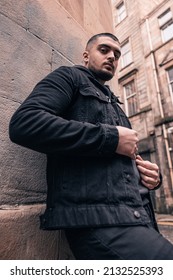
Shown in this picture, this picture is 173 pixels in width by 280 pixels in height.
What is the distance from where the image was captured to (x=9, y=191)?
1.18m

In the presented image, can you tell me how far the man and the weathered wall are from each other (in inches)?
9.6

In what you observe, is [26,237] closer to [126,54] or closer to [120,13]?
[126,54]

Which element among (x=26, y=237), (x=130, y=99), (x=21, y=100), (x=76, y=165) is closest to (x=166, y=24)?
(x=130, y=99)

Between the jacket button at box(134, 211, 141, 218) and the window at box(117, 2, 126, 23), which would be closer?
the jacket button at box(134, 211, 141, 218)

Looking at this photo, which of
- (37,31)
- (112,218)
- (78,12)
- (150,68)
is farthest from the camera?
(150,68)

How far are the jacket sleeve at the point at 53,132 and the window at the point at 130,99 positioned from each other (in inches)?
438

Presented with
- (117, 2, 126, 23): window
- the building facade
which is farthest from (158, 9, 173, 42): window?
(117, 2, 126, 23): window

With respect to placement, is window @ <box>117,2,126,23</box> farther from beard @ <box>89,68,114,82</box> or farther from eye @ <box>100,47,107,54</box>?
beard @ <box>89,68,114,82</box>

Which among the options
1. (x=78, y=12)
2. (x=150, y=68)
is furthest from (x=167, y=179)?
(x=78, y=12)

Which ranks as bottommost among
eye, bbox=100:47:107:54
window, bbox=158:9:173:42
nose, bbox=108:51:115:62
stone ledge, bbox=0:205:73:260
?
stone ledge, bbox=0:205:73:260

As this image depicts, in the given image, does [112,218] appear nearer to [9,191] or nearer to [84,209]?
[84,209]

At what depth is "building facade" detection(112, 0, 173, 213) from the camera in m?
9.91

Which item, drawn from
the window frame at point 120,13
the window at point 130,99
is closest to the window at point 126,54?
the window at point 130,99
